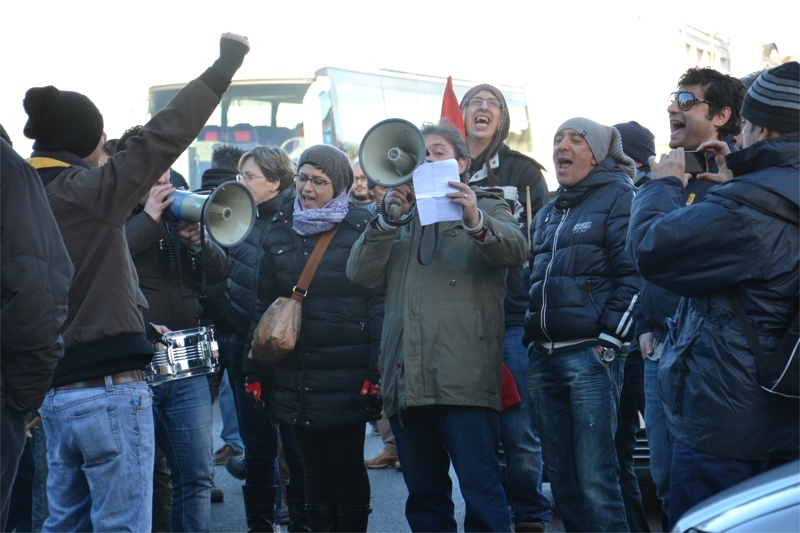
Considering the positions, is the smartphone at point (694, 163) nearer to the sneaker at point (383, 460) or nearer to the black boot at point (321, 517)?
the black boot at point (321, 517)

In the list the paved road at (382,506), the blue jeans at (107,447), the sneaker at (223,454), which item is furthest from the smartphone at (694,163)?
the sneaker at (223,454)

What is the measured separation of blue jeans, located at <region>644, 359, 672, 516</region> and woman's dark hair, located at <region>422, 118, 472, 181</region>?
1.21m

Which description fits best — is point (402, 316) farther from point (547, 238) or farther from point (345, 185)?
point (345, 185)

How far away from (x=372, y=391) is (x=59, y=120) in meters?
2.01

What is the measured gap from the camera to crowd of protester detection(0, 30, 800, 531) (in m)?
2.91

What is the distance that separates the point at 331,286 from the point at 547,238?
1120 mm

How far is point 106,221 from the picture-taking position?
10.9 feet

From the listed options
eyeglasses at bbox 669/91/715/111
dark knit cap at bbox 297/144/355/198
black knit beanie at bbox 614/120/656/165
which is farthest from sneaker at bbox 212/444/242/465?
eyeglasses at bbox 669/91/715/111

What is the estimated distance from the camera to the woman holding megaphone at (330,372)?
15.3ft

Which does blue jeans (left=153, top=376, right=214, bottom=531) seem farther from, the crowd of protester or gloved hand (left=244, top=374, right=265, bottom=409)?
gloved hand (left=244, top=374, right=265, bottom=409)

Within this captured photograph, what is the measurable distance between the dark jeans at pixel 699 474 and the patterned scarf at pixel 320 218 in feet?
7.50

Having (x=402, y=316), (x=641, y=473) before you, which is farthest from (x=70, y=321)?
(x=641, y=473)

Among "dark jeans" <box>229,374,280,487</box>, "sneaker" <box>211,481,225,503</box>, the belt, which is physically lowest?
"sneaker" <box>211,481,225,503</box>

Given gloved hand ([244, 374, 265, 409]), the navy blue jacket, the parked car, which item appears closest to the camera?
the parked car
